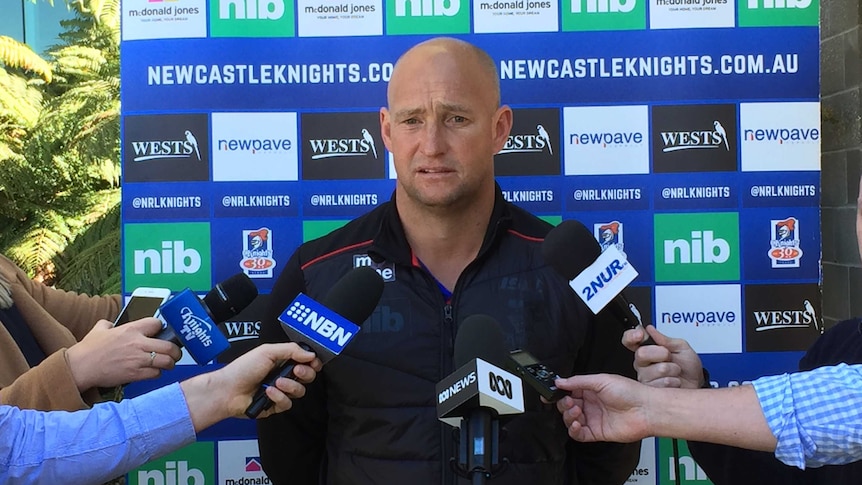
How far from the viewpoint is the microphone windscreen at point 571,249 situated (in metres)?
1.40

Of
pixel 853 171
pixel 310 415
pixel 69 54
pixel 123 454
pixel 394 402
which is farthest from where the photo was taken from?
pixel 69 54

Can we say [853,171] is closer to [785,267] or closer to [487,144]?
[785,267]

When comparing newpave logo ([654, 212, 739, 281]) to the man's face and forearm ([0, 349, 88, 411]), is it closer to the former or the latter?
the man's face

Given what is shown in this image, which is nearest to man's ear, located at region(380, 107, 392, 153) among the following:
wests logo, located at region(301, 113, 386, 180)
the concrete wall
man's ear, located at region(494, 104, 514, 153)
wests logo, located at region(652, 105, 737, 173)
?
man's ear, located at region(494, 104, 514, 153)

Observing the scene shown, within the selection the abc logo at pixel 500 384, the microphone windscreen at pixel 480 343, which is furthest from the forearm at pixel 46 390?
the abc logo at pixel 500 384

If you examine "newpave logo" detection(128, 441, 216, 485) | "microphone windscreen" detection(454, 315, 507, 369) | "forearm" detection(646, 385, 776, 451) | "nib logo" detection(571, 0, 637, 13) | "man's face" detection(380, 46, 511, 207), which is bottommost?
"newpave logo" detection(128, 441, 216, 485)

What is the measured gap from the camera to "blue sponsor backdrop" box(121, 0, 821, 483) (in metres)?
2.37

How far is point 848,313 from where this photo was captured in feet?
8.66

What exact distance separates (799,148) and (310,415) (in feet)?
5.78

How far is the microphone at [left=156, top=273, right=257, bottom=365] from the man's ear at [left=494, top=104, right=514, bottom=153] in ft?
2.31

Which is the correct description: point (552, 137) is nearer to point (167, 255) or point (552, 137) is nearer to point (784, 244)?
point (784, 244)

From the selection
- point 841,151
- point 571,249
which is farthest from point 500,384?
point 841,151

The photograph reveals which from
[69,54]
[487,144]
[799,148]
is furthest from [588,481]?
[69,54]

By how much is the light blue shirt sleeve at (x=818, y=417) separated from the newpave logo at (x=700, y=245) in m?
1.33
